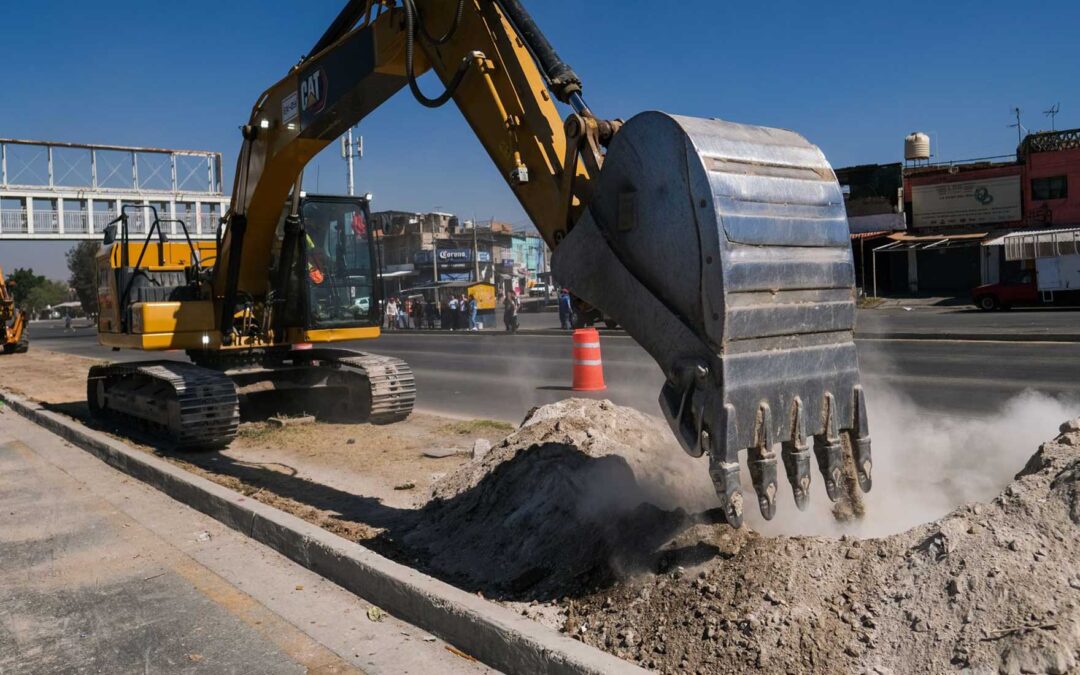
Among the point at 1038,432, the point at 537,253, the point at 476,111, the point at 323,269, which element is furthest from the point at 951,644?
the point at 537,253

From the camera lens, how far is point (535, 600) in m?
4.43

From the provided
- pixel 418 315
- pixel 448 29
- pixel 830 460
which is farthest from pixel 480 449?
pixel 418 315

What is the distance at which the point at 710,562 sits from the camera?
4.00 m

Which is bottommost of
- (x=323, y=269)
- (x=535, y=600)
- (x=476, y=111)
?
(x=535, y=600)

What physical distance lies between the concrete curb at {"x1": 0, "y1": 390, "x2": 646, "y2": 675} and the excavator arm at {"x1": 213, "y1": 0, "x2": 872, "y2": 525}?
0.95m

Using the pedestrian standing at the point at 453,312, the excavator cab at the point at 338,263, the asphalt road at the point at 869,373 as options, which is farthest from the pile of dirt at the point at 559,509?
the pedestrian standing at the point at 453,312

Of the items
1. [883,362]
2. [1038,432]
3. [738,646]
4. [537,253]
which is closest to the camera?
[738,646]

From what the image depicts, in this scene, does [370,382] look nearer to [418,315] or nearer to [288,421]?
[288,421]

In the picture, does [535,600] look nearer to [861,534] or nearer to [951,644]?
[861,534]

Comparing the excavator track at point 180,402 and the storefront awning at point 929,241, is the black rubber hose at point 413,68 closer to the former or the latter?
the excavator track at point 180,402

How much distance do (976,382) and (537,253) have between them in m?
74.4

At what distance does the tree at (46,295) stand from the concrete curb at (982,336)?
128m

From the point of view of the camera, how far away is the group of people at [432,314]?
130 feet

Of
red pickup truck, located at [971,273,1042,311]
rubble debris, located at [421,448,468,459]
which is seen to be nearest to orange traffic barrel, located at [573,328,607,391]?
rubble debris, located at [421,448,468,459]
